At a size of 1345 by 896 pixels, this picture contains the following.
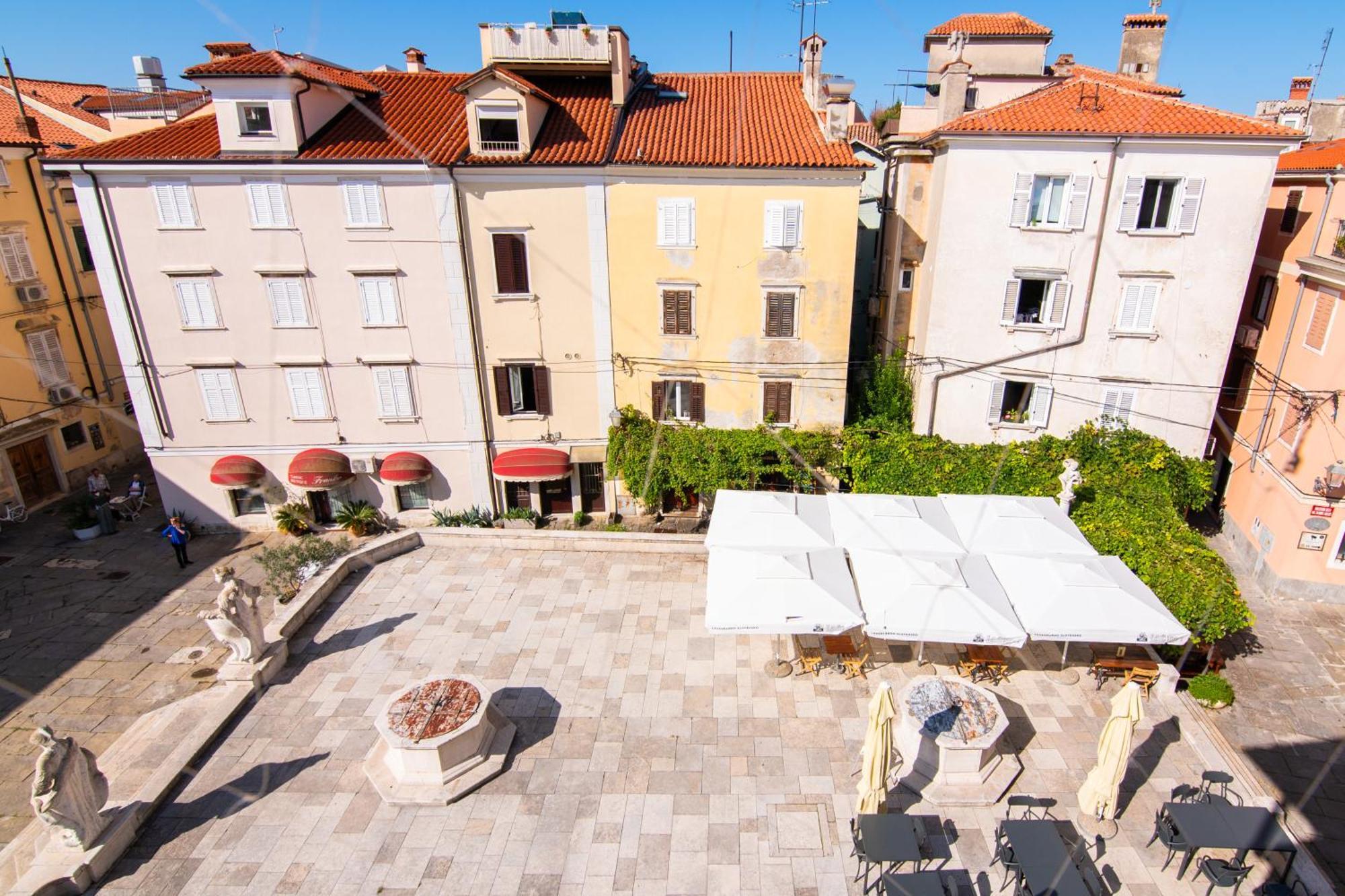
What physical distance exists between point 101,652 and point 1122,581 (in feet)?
87.1

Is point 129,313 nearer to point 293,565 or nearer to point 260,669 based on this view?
point 293,565

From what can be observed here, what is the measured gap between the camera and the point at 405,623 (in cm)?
1795

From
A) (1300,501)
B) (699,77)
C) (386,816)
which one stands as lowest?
(386,816)

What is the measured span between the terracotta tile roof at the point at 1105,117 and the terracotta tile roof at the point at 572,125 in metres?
11.1

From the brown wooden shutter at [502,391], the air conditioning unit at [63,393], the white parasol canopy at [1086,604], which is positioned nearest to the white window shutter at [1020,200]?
the white parasol canopy at [1086,604]

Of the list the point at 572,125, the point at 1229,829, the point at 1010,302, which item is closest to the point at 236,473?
the point at 572,125

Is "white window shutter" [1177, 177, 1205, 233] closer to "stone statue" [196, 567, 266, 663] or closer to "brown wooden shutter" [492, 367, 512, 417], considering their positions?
"brown wooden shutter" [492, 367, 512, 417]

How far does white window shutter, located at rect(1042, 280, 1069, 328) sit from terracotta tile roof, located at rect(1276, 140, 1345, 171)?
901 centimetres

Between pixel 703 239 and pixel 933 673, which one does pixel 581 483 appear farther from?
pixel 933 673

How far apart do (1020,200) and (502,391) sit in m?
18.6

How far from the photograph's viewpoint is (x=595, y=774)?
1339cm

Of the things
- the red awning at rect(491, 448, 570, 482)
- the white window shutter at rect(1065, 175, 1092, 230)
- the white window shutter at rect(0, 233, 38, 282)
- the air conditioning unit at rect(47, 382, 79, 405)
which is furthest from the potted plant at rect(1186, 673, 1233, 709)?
the white window shutter at rect(0, 233, 38, 282)

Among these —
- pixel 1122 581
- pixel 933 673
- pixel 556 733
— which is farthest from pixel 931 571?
pixel 556 733

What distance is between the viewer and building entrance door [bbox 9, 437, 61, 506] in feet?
93.0
